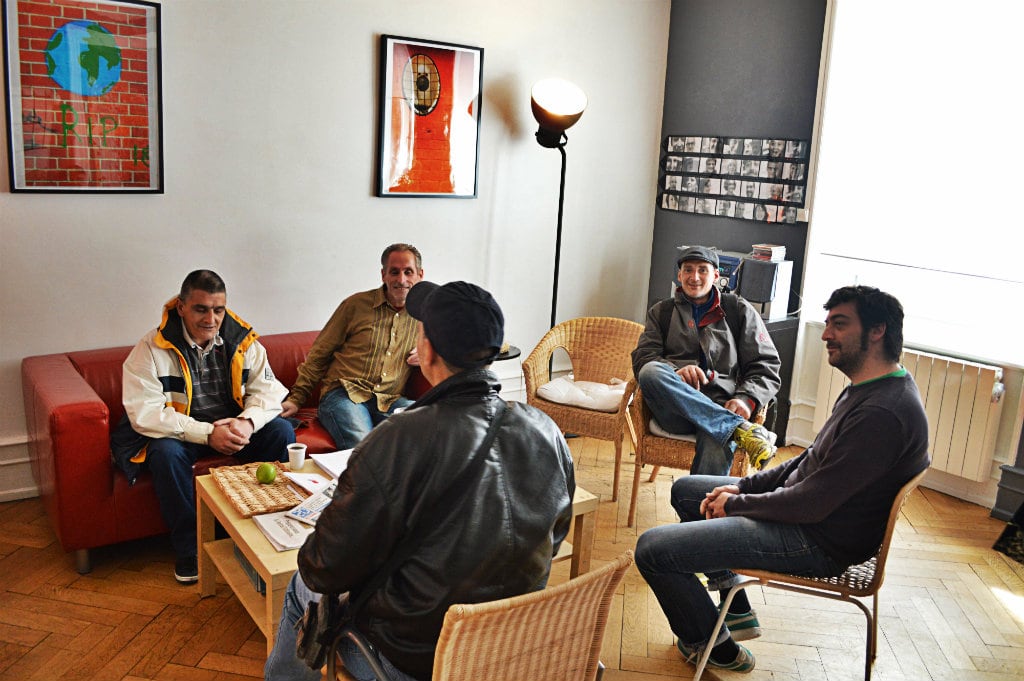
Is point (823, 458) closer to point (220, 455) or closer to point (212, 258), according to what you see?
point (220, 455)

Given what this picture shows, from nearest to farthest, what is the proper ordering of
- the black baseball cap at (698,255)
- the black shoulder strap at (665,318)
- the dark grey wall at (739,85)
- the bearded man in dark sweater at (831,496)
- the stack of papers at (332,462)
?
the bearded man in dark sweater at (831,496) < the stack of papers at (332,462) < the black baseball cap at (698,255) < the black shoulder strap at (665,318) < the dark grey wall at (739,85)

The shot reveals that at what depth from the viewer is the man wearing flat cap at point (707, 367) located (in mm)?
3707

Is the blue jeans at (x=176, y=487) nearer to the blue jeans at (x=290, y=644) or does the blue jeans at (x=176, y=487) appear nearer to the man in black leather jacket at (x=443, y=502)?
the blue jeans at (x=290, y=644)

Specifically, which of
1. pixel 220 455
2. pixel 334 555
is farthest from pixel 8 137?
pixel 334 555

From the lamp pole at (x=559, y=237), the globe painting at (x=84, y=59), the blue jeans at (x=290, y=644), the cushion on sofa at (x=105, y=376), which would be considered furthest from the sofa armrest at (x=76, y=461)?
the lamp pole at (x=559, y=237)

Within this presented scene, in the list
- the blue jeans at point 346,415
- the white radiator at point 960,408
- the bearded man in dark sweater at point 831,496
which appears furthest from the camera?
the white radiator at point 960,408

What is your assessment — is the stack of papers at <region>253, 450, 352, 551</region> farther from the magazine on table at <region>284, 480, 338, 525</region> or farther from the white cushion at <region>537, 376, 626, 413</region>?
the white cushion at <region>537, 376, 626, 413</region>

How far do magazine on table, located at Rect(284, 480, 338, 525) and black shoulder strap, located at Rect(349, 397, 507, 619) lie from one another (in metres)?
0.83

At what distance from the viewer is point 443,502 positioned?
1820 mm

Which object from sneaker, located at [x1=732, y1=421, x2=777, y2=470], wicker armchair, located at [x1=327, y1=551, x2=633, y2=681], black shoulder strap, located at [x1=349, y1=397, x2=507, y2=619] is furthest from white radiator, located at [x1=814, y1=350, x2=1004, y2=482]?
black shoulder strap, located at [x1=349, y1=397, x2=507, y2=619]

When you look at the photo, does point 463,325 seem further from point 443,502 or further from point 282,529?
point 282,529

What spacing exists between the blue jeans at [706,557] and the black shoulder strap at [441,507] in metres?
1.05

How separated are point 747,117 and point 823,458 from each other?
317cm

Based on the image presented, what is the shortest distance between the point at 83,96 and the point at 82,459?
151 centimetres
